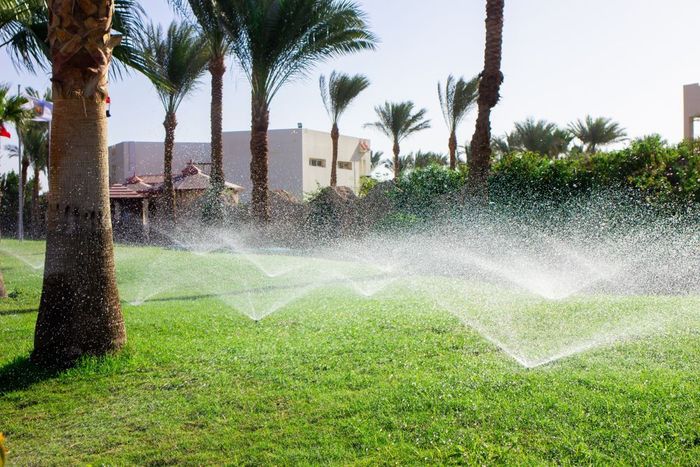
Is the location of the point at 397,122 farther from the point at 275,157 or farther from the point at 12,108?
the point at 12,108

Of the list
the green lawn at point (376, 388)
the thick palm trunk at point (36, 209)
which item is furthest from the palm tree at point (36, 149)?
the green lawn at point (376, 388)

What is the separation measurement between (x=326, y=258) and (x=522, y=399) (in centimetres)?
1160

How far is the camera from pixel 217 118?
77.7 feet

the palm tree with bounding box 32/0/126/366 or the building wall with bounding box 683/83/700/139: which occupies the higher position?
the building wall with bounding box 683/83/700/139

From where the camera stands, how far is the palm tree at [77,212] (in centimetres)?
560

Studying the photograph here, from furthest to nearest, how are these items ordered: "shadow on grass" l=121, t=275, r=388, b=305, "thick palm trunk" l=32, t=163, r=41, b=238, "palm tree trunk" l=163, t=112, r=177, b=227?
"thick palm trunk" l=32, t=163, r=41, b=238, "palm tree trunk" l=163, t=112, r=177, b=227, "shadow on grass" l=121, t=275, r=388, b=305

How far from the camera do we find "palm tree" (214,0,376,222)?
18.0 metres

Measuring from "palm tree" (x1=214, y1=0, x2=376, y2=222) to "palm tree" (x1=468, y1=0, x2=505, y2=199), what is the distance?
222 inches

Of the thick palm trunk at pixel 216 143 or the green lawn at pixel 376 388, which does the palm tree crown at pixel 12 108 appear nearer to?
the thick palm trunk at pixel 216 143

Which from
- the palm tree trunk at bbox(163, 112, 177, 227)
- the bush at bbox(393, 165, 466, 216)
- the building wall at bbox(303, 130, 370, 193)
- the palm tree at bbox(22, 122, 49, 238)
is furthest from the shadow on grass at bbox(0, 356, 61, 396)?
the palm tree at bbox(22, 122, 49, 238)

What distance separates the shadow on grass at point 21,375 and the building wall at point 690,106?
93.4 ft

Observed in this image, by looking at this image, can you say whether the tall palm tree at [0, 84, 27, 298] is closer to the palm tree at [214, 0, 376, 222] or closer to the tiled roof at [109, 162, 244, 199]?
the palm tree at [214, 0, 376, 222]

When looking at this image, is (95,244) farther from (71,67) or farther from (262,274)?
(262,274)

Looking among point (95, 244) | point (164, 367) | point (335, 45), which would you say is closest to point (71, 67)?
point (95, 244)
